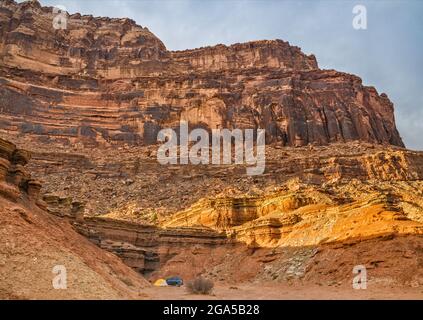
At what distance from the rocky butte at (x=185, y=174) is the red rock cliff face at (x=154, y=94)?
31 centimetres

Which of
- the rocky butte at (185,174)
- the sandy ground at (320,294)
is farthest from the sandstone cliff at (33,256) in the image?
the sandy ground at (320,294)

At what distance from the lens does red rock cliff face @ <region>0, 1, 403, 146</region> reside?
2896 inches

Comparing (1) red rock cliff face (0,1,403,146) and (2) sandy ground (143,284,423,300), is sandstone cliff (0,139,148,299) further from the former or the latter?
(1) red rock cliff face (0,1,403,146)

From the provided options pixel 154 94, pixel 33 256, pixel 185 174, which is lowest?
pixel 33 256

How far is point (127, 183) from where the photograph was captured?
182ft

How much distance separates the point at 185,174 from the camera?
57.2 m

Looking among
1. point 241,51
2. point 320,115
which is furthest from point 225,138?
point 241,51

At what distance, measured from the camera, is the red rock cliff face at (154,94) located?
73.6m

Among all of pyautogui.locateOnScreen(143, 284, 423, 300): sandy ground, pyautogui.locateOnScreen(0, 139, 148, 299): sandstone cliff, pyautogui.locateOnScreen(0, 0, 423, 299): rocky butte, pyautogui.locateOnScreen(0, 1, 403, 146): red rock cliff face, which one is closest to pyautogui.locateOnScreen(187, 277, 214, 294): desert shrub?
pyautogui.locateOnScreen(0, 0, 423, 299): rocky butte

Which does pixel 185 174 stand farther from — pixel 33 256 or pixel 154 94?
pixel 33 256

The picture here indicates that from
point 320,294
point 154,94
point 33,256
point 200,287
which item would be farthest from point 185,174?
point 33,256

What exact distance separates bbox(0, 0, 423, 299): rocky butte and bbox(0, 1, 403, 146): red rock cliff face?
12.2 inches

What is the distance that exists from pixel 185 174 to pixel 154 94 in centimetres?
3124

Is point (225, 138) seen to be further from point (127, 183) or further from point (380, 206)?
point (380, 206)
